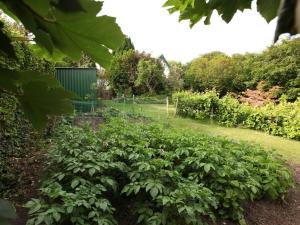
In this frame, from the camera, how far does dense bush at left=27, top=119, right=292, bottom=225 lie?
13.0 ft

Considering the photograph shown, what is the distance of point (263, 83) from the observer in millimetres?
23297

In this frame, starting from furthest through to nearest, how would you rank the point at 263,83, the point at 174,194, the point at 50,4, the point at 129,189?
the point at 263,83 < the point at 129,189 < the point at 174,194 < the point at 50,4

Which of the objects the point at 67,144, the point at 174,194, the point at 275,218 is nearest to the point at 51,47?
the point at 174,194

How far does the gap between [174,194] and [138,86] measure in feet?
71.7

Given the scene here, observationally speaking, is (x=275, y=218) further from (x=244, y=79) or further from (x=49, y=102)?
(x=244, y=79)

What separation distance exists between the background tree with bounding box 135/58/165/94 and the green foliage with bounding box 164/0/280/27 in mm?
23504

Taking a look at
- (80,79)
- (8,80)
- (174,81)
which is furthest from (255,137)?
(8,80)

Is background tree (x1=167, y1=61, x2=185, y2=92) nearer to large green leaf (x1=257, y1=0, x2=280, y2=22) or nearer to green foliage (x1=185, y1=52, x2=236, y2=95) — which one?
green foliage (x1=185, y1=52, x2=236, y2=95)

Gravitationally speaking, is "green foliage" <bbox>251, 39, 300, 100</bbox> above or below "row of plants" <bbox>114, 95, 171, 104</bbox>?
above

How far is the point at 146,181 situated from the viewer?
449cm

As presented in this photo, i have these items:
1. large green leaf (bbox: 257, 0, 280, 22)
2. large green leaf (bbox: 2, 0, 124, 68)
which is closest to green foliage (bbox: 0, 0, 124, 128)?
large green leaf (bbox: 2, 0, 124, 68)

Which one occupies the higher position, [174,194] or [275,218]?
[174,194]

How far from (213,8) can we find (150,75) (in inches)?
954

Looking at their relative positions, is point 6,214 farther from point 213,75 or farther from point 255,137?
point 213,75
